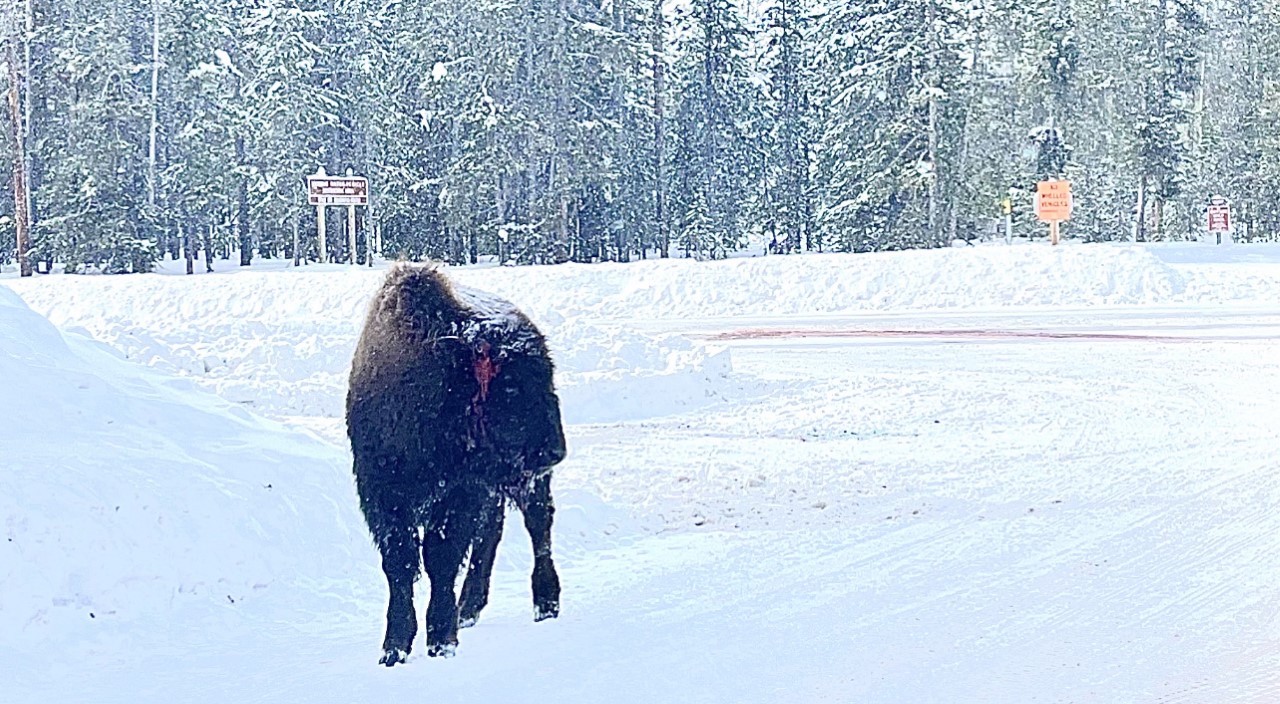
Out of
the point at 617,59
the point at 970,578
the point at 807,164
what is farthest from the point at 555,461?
the point at 807,164

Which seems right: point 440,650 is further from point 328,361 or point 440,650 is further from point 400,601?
point 328,361

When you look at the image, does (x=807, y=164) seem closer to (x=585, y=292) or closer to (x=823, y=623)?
(x=585, y=292)

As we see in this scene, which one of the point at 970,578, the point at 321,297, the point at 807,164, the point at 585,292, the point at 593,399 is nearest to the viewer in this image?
the point at 970,578

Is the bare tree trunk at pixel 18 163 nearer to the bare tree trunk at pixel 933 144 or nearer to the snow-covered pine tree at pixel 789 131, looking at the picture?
the bare tree trunk at pixel 933 144

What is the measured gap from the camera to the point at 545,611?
5945mm

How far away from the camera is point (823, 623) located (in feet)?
19.0

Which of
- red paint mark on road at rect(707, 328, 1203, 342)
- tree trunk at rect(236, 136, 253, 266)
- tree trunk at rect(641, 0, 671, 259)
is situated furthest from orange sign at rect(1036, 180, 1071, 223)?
tree trunk at rect(236, 136, 253, 266)

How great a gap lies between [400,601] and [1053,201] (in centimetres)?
2713

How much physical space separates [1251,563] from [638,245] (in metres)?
47.4

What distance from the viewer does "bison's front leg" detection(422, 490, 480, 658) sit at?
16.8 feet

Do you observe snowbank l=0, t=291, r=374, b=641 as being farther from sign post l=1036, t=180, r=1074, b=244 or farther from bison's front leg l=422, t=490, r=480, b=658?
sign post l=1036, t=180, r=1074, b=244

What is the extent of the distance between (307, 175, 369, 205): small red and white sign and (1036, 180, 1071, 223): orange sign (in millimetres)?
15241

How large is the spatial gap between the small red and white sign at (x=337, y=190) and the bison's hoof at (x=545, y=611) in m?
22.9

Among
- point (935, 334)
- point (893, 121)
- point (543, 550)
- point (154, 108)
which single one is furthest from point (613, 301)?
point (154, 108)
